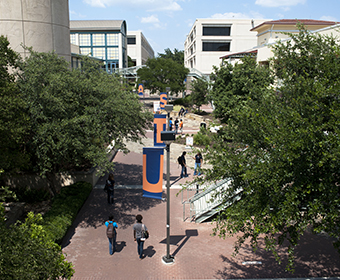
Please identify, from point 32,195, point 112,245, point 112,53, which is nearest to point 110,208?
point 112,245

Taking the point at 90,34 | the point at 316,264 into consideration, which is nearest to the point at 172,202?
the point at 316,264

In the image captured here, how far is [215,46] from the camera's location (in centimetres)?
7019

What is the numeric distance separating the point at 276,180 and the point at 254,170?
48cm

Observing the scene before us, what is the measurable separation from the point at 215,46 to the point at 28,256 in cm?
7094

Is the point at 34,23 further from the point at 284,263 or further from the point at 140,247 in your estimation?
the point at 284,263

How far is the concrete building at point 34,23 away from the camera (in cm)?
1548

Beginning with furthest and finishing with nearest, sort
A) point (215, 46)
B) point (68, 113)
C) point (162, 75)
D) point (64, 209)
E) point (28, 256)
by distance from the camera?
point (215, 46), point (162, 75), point (64, 209), point (68, 113), point (28, 256)

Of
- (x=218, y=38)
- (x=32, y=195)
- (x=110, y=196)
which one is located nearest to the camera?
(x=110, y=196)

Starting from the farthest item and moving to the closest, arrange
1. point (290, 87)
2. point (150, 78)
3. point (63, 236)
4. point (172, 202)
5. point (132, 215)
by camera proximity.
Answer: point (150, 78) < point (172, 202) < point (132, 215) < point (63, 236) < point (290, 87)

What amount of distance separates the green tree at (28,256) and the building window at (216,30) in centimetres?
7070

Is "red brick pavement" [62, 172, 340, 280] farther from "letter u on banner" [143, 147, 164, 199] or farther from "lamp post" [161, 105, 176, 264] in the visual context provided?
"letter u on banner" [143, 147, 164, 199]

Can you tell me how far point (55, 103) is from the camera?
1052 centimetres

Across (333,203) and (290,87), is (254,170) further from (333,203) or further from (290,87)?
(290,87)

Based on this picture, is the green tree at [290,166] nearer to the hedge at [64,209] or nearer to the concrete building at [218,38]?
the hedge at [64,209]
